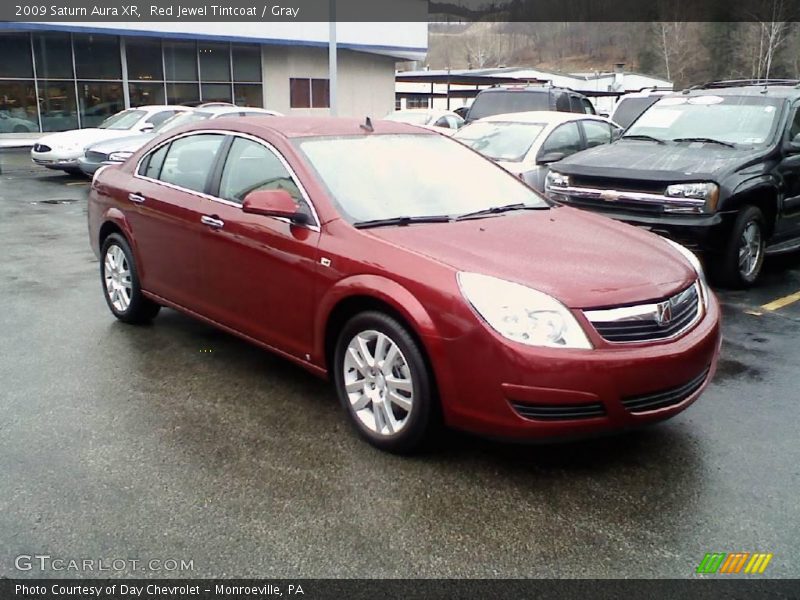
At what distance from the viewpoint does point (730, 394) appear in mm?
4465

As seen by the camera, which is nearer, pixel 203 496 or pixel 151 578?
pixel 151 578

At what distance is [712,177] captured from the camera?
21.4ft

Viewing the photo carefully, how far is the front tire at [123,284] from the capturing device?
5480 mm

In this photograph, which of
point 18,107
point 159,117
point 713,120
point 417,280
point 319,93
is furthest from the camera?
point 319,93

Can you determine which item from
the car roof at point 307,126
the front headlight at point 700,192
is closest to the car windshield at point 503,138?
the front headlight at point 700,192

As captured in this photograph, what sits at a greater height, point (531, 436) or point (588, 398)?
point (588, 398)

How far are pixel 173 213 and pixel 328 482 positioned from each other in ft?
7.83

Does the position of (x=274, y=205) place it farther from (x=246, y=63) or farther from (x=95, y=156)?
(x=246, y=63)

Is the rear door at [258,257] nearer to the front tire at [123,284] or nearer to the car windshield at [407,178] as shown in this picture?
the car windshield at [407,178]

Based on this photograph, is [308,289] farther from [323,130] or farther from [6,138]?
[6,138]

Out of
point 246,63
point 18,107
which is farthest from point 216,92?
point 18,107

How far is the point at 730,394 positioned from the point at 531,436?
1.87 metres

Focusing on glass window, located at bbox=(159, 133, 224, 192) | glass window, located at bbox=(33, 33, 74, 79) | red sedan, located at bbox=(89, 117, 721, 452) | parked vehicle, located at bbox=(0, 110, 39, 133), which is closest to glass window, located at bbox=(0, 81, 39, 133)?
parked vehicle, located at bbox=(0, 110, 39, 133)

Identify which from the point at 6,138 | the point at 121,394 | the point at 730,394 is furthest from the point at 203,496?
the point at 6,138
